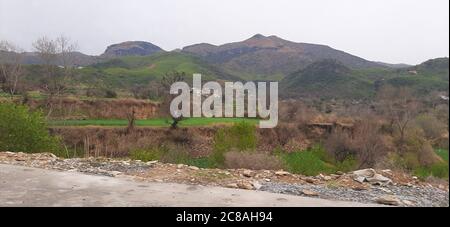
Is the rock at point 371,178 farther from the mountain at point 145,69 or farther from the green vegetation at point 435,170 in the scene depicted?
the mountain at point 145,69

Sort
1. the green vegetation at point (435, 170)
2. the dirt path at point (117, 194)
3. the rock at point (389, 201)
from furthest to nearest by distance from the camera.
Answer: the green vegetation at point (435, 170), the rock at point (389, 201), the dirt path at point (117, 194)

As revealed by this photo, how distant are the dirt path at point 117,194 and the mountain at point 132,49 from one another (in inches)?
5511

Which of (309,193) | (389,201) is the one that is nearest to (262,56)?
(309,193)

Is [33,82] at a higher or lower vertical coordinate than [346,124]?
higher

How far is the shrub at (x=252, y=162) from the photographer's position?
13.6m

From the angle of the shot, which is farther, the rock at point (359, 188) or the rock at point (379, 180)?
the rock at point (379, 180)

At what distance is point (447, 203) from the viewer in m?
8.69

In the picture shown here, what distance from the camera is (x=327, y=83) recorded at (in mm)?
70188

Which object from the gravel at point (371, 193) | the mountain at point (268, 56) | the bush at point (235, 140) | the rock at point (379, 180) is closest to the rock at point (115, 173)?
the gravel at point (371, 193)

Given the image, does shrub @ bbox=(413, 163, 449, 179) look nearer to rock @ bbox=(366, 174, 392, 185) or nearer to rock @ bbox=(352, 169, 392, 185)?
rock @ bbox=(352, 169, 392, 185)
